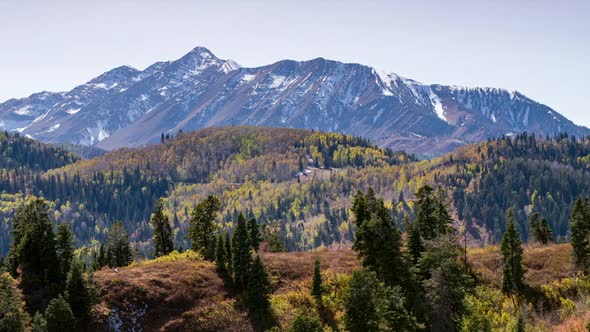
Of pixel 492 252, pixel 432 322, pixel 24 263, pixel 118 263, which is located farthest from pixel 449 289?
pixel 118 263

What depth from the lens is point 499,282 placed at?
337ft

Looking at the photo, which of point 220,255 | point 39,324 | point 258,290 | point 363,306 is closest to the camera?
point 363,306

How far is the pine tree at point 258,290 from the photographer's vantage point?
90938 mm

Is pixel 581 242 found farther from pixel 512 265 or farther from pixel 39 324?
pixel 39 324

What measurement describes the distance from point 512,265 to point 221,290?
47.0 meters

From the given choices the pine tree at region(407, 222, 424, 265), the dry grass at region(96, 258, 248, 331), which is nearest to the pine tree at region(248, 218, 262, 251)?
the dry grass at region(96, 258, 248, 331)

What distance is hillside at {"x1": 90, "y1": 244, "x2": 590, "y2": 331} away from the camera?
8931 cm

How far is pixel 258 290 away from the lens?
3585 inches

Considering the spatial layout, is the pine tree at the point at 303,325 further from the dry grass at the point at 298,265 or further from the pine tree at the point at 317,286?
the dry grass at the point at 298,265

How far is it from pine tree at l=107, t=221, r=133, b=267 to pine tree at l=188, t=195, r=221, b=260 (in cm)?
2423

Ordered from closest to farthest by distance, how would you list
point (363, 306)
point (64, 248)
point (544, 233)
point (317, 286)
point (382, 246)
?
point (363, 306) < point (382, 246) < point (64, 248) < point (317, 286) < point (544, 233)

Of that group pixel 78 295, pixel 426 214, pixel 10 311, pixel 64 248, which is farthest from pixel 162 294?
pixel 426 214

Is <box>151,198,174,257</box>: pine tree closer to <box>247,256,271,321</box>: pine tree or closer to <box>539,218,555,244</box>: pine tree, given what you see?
<box>247,256,271,321</box>: pine tree

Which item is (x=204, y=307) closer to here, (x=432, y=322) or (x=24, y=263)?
(x=24, y=263)
